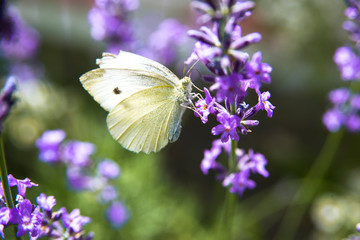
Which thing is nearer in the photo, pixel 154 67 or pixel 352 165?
pixel 154 67

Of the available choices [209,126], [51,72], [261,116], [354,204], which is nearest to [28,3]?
[51,72]

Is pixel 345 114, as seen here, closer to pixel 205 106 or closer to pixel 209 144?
pixel 205 106

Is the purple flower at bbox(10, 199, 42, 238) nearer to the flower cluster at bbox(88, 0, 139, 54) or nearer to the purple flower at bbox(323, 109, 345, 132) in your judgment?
the flower cluster at bbox(88, 0, 139, 54)

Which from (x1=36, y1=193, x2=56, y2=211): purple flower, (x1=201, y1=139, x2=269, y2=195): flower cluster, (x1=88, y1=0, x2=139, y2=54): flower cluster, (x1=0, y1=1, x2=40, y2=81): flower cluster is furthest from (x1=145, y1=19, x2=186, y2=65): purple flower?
(x1=36, y1=193, x2=56, y2=211): purple flower

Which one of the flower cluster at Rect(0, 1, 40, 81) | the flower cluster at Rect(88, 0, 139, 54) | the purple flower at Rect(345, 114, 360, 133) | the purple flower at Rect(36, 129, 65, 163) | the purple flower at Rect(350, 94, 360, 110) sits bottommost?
the purple flower at Rect(345, 114, 360, 133)

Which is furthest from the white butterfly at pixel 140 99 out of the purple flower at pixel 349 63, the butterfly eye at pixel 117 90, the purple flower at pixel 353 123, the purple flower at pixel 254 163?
the purple flower at pixel 353 123

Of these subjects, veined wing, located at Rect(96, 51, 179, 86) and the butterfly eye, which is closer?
veined wing, located at Rect(96, 51, 179, 86)

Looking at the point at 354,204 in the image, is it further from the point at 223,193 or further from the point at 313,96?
the point at 313,96
